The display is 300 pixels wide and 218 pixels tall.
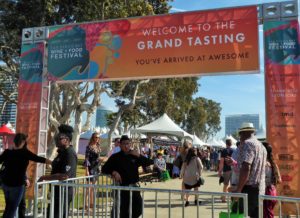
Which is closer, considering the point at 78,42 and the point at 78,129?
the point at 78,42

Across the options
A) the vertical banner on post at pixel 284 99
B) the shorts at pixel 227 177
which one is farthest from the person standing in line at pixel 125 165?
the shorts at pixel 227 177

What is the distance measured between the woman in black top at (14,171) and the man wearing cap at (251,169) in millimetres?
3171

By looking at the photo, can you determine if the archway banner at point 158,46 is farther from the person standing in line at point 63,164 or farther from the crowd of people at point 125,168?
the person standing in line at point 63,164

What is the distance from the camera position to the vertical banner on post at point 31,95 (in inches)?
379

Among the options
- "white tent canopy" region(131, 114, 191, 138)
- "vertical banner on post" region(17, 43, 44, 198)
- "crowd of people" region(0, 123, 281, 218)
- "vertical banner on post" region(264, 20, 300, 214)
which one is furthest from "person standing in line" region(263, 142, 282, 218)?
"white tent canopy" region(131, 114, 191, 138)

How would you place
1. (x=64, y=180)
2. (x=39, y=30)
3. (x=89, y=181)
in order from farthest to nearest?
(x=39, y=30)
(x=89, y=181)
(x=64, y=180)

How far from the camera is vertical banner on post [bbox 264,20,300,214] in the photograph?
743 cm

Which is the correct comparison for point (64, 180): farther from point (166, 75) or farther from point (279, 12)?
point (279, 12)

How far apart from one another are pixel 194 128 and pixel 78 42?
6538 centimetres

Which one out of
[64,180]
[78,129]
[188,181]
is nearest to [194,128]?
[78,129]

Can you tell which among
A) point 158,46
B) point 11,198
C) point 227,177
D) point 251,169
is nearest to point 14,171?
point 11,198

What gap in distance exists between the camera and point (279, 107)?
24.9ft

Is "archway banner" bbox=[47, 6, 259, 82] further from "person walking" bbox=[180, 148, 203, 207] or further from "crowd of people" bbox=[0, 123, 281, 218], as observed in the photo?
"person walking" bbox=[180, 148, 203, 207]

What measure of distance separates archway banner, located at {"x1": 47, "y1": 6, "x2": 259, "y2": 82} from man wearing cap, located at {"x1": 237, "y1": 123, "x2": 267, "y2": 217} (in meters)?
2.98
